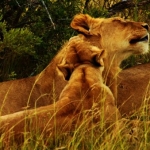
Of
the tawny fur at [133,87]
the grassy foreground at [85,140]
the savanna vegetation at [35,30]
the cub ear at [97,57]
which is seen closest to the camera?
the grassy foreground at [85,140]

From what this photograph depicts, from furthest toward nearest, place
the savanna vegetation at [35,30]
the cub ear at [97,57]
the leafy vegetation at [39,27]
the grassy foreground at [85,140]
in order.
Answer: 1. the leafy vegetation at [39,27]
2. the savanna vegetation at [35,30]
3. the cub ear at [97,57]
4. the grassy foreground at [85,140]

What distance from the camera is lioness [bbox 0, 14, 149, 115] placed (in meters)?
4.93

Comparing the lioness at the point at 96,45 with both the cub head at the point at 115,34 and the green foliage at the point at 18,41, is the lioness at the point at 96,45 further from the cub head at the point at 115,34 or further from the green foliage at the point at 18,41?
the green foliage at the point at 18,41

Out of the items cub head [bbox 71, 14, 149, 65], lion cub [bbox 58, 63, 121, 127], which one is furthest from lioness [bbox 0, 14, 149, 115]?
lion cub [bbox 58, 63, 121, 127]

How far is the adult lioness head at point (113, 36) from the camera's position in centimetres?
492

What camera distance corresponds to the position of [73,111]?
12.2 feet

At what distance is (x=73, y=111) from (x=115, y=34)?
1.41 m

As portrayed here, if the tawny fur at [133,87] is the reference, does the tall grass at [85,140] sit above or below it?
above

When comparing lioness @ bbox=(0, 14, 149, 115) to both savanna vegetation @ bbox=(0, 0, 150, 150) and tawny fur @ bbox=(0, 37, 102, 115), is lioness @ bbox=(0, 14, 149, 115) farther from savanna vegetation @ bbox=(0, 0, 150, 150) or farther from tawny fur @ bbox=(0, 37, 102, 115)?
savanna vegetation @ bbox=(0, 0, 150, 150)

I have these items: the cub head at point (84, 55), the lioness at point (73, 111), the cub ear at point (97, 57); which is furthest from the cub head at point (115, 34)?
the lioness at point (73, 111)

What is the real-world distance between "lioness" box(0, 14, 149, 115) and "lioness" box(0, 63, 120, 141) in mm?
842

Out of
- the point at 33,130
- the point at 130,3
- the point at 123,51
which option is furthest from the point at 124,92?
the point at 33,130

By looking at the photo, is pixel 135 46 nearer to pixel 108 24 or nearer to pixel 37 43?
pixel 108 24

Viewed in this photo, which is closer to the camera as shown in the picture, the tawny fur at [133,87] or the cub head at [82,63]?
the cub head at [82,63]
